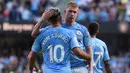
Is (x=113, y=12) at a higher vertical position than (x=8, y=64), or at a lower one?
higher

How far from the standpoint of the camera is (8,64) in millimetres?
20922

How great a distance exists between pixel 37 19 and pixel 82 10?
68.5 inches

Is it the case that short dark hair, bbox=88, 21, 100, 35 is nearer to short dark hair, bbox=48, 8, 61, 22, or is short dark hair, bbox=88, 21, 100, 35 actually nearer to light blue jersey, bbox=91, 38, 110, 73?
light blue jersey, bbox=91, 38, 110, 73

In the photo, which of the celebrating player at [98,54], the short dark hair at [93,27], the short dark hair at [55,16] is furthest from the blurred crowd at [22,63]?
the short dark hair at [55,16]

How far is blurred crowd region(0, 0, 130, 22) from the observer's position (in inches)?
884

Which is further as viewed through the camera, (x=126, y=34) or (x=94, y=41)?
(x=126, y=34)

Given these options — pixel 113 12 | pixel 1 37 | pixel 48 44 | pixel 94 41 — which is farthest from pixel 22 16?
pixel 48 44

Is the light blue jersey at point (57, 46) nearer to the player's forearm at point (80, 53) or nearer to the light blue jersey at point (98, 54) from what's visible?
the player's forearm at point (80, 53)

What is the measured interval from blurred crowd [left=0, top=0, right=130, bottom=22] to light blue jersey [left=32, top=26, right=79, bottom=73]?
13.8m

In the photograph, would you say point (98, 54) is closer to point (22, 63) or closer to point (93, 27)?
point (93, 27)

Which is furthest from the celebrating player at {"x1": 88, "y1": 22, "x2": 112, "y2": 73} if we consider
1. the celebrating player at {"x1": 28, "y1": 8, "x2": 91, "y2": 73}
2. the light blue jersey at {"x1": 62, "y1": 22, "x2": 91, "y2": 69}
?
the celebrating player at {"x1": 28, "y1": 8, "x2": 91, "y2": 73}

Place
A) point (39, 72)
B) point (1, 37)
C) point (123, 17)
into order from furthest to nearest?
point (1, 37) → point (123, 17) → point (39, 72)

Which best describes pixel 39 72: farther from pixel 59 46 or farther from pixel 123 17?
pixel 123 17

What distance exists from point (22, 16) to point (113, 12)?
3.51 metres
